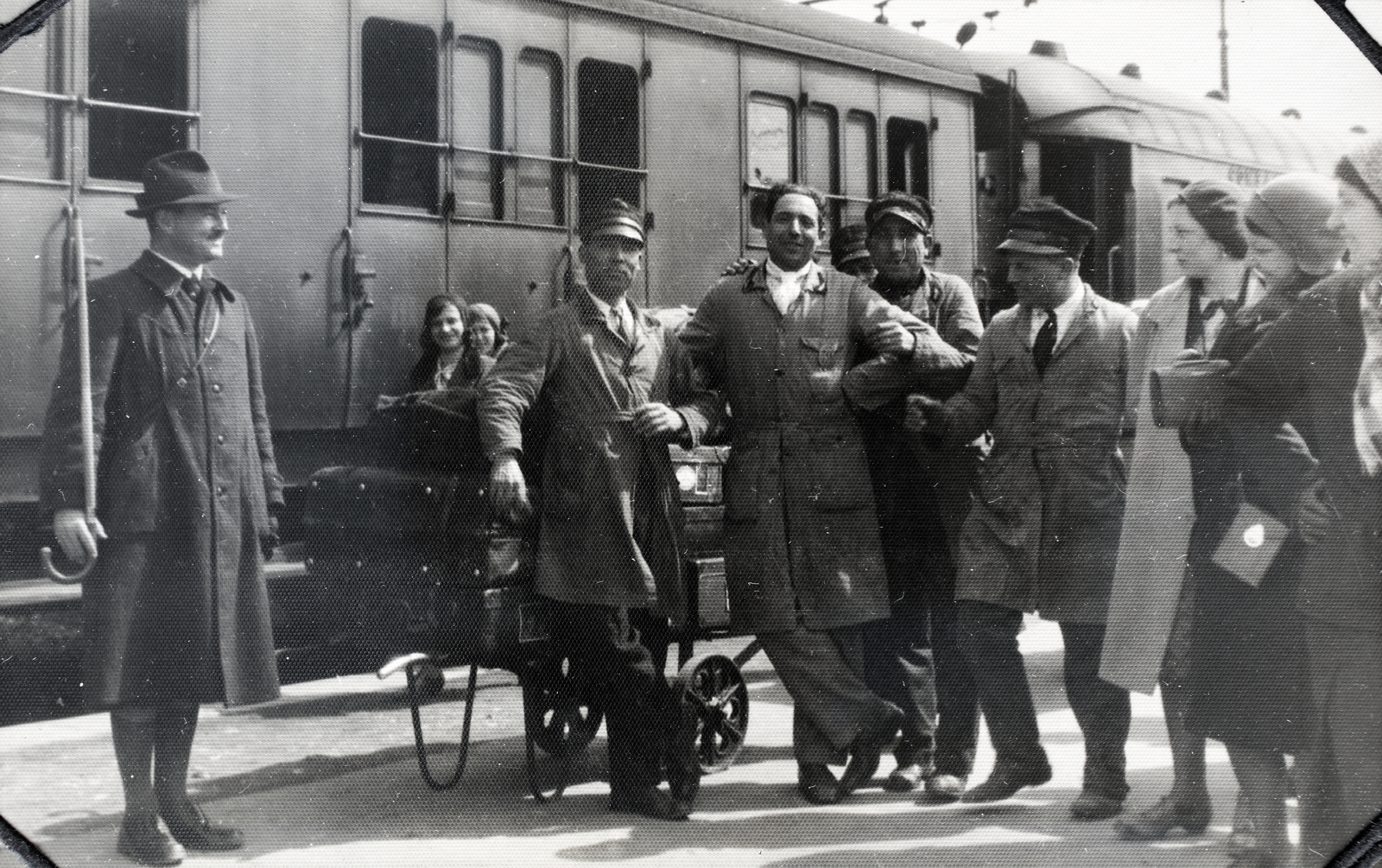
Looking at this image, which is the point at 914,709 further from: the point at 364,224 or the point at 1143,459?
the point at 364,224

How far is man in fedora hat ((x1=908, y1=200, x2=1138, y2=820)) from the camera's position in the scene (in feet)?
13.0

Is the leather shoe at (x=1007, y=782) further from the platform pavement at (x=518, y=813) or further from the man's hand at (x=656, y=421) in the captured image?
the man's hand at (x=656, y=421)

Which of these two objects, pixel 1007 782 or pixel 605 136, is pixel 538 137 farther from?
pixel 1007 782

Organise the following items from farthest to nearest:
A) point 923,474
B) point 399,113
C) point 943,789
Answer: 1. point 399,113
2. point 923,474
3. point 943,789

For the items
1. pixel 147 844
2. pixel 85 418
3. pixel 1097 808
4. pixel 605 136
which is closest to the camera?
pixel 85 418

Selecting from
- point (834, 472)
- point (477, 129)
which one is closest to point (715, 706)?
point (834, 472)

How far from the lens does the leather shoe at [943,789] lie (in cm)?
412

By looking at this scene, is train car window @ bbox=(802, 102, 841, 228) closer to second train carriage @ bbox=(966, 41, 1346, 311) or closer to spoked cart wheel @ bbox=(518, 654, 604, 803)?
second train carriage @ bbox=(966, 41, 1346, 311)

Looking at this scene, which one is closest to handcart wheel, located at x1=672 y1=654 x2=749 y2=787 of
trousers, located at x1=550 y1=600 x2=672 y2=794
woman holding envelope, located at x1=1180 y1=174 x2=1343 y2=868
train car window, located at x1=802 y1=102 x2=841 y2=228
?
trousers, located at x1=550 y1=600 x2=672 y2=794

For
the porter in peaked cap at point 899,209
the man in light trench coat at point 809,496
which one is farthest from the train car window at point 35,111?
the porter in peaked cap at point 899,209

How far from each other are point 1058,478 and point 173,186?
2604 millimetres

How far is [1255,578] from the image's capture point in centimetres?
357

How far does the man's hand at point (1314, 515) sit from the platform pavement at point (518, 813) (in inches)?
28.7

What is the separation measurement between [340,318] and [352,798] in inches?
70.8
